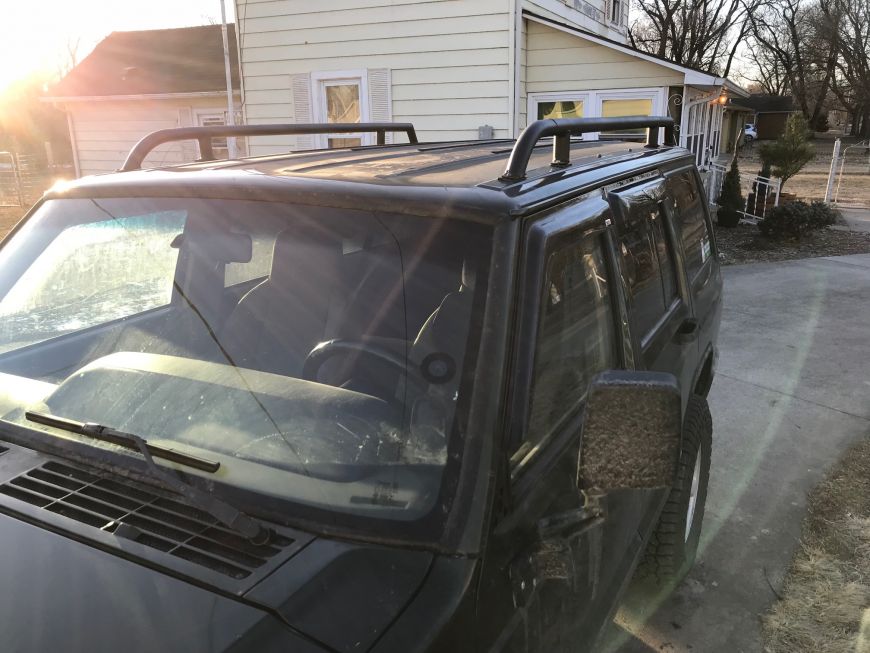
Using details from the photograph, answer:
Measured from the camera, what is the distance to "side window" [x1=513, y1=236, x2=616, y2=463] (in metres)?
1.53

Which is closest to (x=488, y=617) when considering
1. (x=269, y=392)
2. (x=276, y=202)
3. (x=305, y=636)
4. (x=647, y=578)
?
(x=305, y=636)

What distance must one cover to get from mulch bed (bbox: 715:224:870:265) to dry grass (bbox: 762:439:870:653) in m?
6.97

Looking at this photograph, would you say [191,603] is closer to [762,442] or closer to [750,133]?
[762,442]

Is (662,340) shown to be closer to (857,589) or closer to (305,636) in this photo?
(857,589)

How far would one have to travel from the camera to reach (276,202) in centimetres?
171

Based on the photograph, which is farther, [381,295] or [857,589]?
[857,589]

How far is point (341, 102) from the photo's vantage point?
426 inches

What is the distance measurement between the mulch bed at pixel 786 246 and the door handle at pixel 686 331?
25.5 feet

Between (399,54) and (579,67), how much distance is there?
2.63m

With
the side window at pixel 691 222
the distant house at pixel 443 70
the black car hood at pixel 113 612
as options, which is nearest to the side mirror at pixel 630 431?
the black car hood at pixel 113 612

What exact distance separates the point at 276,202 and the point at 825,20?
58.1 metres

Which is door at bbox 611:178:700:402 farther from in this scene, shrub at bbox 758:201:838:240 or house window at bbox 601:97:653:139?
shrub at bbox 758:201:838:240

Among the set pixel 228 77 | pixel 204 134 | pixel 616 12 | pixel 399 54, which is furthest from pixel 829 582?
pixel 616 12

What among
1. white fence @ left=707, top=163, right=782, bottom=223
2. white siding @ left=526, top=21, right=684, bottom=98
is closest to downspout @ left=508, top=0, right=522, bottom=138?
white siding @ left=526, top=21, right=684, bottom=98
